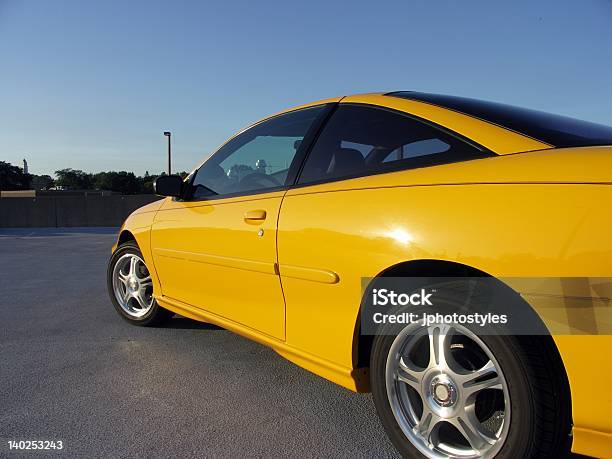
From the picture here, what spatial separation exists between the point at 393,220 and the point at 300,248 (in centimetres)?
51

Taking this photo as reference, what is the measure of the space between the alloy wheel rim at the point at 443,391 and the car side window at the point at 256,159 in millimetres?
1111

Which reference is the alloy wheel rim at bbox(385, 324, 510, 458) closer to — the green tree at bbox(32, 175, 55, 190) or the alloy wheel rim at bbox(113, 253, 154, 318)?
the alloy wheel rim at bbox(113, 253, 154, 318)

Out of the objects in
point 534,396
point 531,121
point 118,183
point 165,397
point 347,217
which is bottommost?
point 165,397

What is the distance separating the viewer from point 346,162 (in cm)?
224

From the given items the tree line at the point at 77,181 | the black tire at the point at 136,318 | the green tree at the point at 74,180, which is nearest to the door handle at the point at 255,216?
the black tire at the point at 136,318

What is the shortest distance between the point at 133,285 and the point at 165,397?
1566 mm

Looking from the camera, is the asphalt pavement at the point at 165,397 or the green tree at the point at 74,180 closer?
the asphalt pavement at the point at 165,397

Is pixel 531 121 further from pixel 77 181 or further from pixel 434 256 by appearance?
pixel 77 181

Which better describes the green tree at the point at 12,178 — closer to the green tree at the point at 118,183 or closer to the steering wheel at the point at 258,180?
the green tree at the point at 118,183

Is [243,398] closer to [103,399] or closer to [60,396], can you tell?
[103,399]

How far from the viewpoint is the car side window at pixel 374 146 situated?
185 cm

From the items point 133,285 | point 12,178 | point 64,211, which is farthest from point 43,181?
point 133,285

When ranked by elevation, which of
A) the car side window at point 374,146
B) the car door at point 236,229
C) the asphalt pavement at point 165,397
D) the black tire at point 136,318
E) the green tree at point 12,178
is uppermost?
the green tree at point 12,178

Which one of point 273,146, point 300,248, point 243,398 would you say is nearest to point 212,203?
point 273,146
